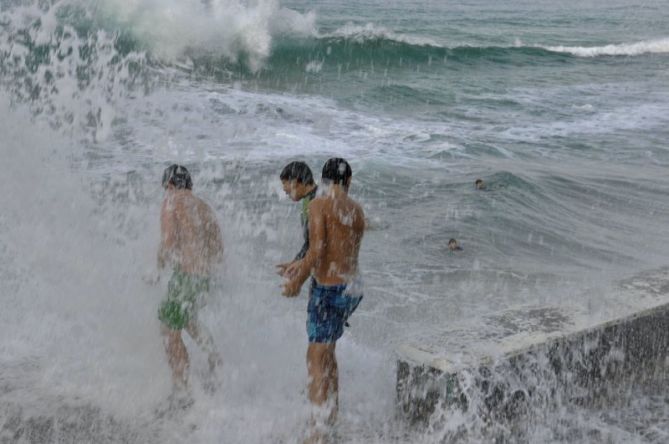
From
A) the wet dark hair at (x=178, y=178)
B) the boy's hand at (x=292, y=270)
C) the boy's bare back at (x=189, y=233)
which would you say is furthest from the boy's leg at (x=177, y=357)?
the boy's hand at (x=292, y=270)

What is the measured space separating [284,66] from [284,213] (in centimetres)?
1692

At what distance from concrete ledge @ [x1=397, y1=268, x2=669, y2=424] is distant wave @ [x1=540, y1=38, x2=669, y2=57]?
101 feet

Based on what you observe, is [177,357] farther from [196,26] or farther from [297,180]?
[196,26]

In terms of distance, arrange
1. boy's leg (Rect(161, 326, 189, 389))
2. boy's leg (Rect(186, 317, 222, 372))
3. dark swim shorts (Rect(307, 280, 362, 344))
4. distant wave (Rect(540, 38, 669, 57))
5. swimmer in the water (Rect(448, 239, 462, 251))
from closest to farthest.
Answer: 1. dark swim shorts (Rect(307, 280, 362, 344))
2. boy's leg (Rect(161, 326, 189, 389))
3. boy's leg (Rect(186, 317, 222, 372))
4. swimmer in the water (Rect(448, 239, 462, 251))
5. distant wave (Rect(540, 38, 669, 57))

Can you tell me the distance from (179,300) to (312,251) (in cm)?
121

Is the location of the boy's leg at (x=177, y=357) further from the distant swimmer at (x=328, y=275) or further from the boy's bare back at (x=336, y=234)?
the boy's bare back at (x=336, y=234)

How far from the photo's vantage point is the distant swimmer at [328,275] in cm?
455

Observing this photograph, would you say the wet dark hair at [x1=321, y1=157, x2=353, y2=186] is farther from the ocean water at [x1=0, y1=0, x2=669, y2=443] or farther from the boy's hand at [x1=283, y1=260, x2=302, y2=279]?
the ocean water at [x1=0, y1=0, x2=669, y2=443]

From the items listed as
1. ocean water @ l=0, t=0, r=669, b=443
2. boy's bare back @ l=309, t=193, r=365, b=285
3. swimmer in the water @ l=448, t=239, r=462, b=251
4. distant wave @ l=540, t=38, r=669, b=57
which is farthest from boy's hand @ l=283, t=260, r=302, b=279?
distant wave @ l=540, t=38, r=669, b=57

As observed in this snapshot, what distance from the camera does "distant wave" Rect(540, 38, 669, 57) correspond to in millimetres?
34875

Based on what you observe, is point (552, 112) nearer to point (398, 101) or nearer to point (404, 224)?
point (398, 101)

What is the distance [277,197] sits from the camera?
11.8 m

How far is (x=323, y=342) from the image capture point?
4.66 metres

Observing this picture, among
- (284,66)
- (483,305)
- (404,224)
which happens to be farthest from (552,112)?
(483,305)
